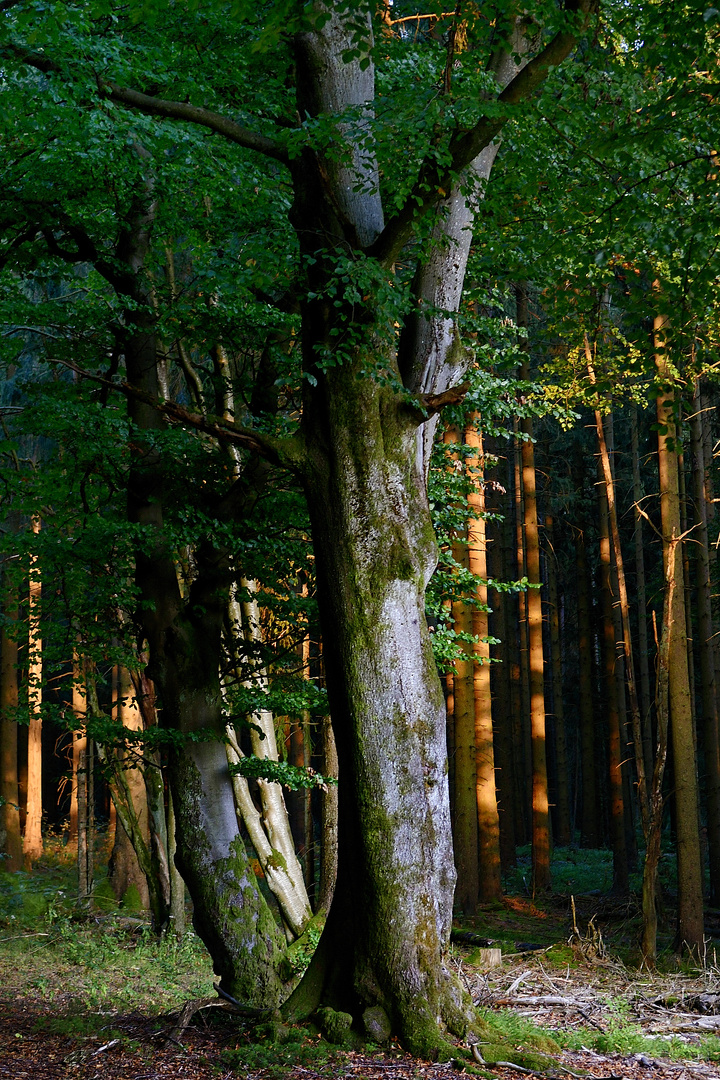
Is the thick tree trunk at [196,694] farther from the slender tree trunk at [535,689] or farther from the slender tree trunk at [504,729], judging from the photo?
the slender tree trunk at [504,729]

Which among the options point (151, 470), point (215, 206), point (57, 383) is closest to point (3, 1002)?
point (151, 470)

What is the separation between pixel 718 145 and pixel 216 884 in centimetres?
649

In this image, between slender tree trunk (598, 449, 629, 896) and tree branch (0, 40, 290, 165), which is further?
slender tree trunk (598, 449, 629, 896)

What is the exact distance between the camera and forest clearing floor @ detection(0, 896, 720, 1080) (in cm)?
478

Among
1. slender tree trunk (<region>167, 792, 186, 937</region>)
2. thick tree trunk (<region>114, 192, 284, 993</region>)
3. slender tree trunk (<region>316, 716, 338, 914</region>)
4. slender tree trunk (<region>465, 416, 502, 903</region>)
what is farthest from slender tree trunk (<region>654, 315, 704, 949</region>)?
slender tree trunk (<region>167, 792, 186, 937</region>)

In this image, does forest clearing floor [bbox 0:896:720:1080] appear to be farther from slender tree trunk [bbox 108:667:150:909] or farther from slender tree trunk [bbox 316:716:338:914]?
slender tree trunk [bbox 108:667:150:909]

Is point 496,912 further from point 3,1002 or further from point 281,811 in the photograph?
point 3,1002

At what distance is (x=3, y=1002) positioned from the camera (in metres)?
8.16

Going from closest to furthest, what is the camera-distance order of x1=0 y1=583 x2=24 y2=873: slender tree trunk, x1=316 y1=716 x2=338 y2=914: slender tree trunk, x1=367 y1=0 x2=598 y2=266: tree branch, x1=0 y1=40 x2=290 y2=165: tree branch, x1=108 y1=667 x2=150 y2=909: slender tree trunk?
1. x1=367 y1=0 x2=598 y2=266: tree branch
2. x1=0 y1=40 x2=290 y2=165: tree branch
3. x1=316 y1=716 x2=338 y2=914: slender tree trunk
4. x1=108 y1=667 x2=150 y2=909: slender tree trunk
5. x1=0 y1=583 x2=24 y2=873: slender tree trunk

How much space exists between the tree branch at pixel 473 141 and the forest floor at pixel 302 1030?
4.45 meters

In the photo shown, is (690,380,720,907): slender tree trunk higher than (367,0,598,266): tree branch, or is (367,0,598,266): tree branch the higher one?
(367,0,598,266): tree branch

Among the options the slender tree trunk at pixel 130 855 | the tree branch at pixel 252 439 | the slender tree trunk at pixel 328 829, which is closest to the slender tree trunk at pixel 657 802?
the slender tree trunk at pixel 328 829

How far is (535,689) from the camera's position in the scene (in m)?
16.9

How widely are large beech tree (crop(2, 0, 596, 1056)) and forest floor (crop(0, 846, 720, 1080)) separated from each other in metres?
0.47
